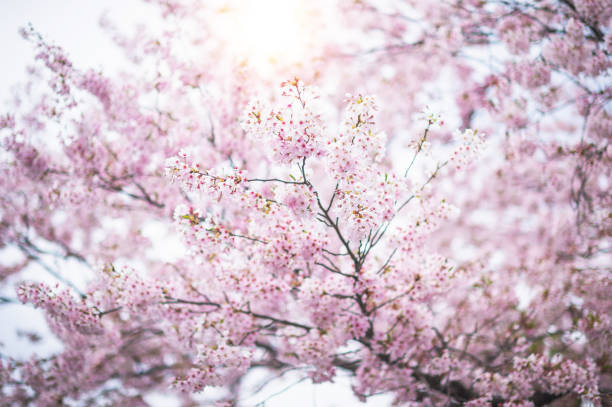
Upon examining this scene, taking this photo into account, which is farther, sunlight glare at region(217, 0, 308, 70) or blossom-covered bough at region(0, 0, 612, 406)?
sunlight glare at region(217, 0, 308, 70)

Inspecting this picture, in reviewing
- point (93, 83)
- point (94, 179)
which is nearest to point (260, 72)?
point (93, 83)

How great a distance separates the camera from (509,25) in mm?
5742

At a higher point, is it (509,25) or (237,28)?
(237,28)

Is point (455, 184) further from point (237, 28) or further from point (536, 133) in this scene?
point (237, 28)

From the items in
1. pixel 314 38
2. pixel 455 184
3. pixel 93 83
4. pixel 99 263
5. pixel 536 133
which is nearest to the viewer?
pixel 99 263

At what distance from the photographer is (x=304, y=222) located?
10.8 ft

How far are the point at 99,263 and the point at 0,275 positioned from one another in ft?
21.1

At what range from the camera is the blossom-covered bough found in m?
3.03

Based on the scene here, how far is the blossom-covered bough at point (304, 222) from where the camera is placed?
3029 millimetres

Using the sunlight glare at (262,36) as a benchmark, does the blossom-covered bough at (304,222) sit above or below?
below

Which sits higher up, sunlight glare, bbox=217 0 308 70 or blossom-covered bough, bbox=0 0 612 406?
sunlight glare, bbox=217 0 308 70

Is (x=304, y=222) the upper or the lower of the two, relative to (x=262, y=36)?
lower

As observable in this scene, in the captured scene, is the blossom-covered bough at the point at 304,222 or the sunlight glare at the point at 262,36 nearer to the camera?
the blossom-covered bough at the point at 304,222

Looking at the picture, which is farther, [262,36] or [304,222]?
[262,36]
